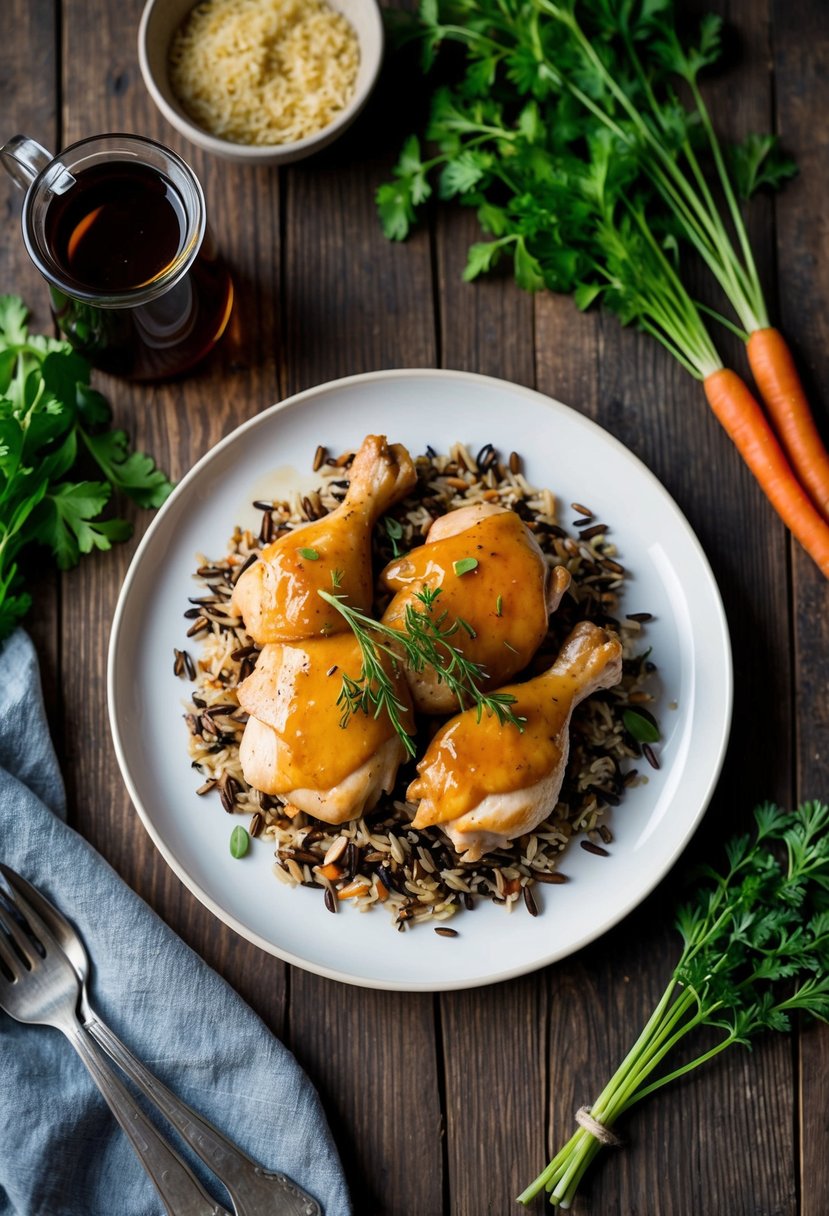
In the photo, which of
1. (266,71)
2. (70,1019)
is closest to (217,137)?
(266,71)

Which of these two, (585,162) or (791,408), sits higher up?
(585,162)

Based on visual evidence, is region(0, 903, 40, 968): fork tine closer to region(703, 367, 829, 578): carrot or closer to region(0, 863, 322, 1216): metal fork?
region(0, 863, 322, 1216): metal fork

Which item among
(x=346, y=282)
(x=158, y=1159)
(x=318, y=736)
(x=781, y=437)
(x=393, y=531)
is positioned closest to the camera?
(x=318, y=736)

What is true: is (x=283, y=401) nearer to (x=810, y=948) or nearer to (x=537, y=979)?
(x=537, y=979)

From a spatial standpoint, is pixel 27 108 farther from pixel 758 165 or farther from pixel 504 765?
pixel 504 765

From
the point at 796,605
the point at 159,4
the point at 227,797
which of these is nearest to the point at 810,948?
the point at 796,605

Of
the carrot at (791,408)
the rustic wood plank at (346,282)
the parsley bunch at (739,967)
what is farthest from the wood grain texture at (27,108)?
the parsley bunch at (739,967)
